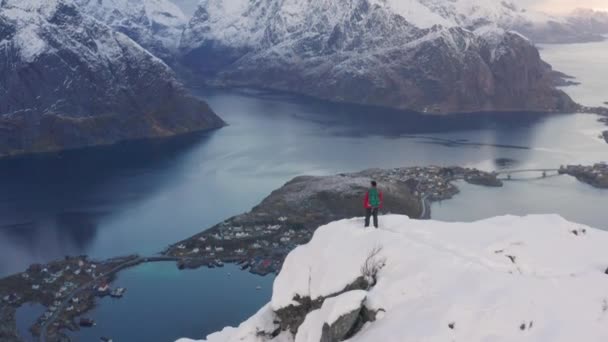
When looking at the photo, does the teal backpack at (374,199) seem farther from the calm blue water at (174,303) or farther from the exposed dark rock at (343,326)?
the calm blue water at (174,303)

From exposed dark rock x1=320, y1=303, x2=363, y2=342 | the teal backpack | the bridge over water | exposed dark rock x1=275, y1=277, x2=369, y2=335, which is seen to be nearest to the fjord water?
the bridge over water

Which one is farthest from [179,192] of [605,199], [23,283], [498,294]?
[498,294]

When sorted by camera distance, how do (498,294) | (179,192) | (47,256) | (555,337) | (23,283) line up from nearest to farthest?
(555,337) < (498,294) < (23,283) < (47,256) < (179,192)

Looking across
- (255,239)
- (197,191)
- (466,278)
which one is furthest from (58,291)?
(466,278)

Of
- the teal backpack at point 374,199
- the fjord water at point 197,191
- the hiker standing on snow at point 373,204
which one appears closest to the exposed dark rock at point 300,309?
the hiker standing on snow at point 373,204

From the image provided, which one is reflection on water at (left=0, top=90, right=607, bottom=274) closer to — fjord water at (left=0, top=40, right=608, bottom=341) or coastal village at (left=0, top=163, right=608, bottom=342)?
fjord water at (left=0, top=40, right=608, bottom=341)

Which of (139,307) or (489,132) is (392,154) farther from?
(139,307)
